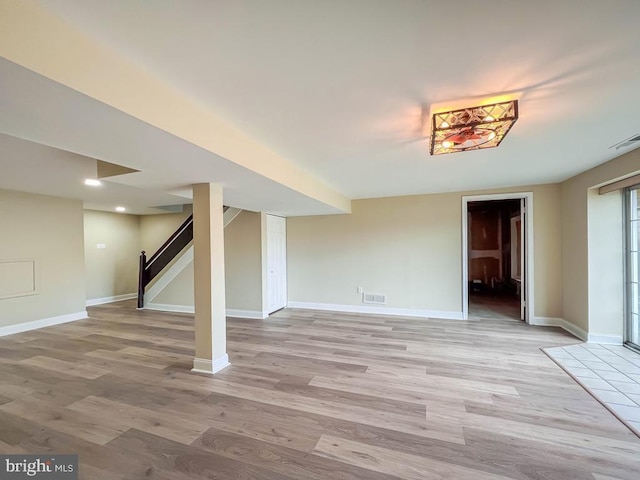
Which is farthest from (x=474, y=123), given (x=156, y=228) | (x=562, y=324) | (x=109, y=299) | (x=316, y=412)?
→ (x=109, y=299)

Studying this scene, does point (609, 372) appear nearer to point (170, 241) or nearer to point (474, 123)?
point (474, 123)

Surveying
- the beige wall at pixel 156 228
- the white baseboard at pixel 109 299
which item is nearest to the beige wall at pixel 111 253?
the white baseboard at pixel 109 299

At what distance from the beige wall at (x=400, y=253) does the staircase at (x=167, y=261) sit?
2299mm

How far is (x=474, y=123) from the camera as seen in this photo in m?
1.94

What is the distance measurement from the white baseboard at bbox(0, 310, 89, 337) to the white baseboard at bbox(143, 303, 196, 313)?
3.64 feet

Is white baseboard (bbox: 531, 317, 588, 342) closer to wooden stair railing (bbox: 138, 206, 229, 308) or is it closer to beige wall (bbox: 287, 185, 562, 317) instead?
beige wall (bbox: 287, 185, 562, 317)

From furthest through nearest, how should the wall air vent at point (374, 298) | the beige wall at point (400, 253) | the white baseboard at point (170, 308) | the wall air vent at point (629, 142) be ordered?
the white baseboard at point (170, 308) < the wall air vent at point (374, 298) < the beige wall at point (400, 253) < the wall air vent at point (629, 142)

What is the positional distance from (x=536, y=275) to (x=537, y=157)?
2504 mm

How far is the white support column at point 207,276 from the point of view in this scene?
2940 millimetres

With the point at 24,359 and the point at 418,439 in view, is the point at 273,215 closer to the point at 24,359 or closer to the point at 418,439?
the point at 24,359

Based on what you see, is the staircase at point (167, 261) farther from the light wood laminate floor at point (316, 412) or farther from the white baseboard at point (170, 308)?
the light wood laminate floor at point (316, 412)

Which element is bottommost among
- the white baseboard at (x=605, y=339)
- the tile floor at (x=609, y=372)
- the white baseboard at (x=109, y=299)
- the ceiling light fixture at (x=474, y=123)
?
the white baseboard at (x=109, y=299)

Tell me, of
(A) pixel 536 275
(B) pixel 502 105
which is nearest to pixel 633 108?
(B) pixel 502 105

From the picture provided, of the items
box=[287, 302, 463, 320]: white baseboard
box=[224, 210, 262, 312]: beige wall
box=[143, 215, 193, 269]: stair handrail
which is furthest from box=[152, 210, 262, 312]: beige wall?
box=[143, 215, 193, 269]: stair handrail
